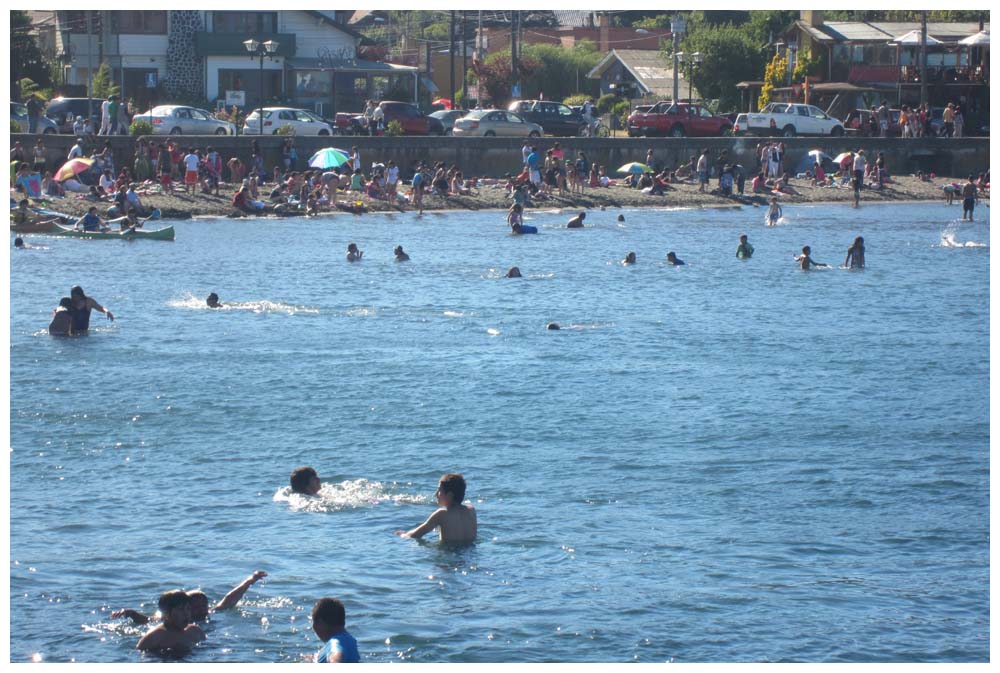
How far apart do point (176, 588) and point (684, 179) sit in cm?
4322

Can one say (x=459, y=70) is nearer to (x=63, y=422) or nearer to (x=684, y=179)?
(x=684, y=179)

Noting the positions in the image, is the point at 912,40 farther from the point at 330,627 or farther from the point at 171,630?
the point at 330,627

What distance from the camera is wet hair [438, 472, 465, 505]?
1444 cm

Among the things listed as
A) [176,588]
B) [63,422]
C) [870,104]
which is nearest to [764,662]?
[176,588]

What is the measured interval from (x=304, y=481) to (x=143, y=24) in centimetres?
5195

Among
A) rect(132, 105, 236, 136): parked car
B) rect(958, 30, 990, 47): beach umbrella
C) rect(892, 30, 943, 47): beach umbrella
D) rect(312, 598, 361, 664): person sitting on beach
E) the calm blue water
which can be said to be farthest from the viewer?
rect(892, 30, 943, 47): beach umbrella

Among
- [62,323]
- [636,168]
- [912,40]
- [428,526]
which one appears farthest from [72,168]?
[912,40]

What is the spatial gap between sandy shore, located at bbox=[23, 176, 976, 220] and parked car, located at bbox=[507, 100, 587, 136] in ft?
17.8

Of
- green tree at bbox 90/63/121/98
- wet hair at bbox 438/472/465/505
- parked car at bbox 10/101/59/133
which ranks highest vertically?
green tree at bbox 90/63/121/98

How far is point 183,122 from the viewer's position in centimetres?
5009

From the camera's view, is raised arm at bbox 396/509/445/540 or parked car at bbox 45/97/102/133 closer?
raised arm at bbox 396/509/445/540

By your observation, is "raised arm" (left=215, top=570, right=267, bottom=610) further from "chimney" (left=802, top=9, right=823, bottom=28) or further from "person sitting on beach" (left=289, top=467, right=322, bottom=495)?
"chimney" (left=802, top=9, right=823, bottom=28)

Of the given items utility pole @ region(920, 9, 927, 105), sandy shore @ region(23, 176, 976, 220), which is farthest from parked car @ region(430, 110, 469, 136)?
utility pole @ region(920, 9, 927, 105)

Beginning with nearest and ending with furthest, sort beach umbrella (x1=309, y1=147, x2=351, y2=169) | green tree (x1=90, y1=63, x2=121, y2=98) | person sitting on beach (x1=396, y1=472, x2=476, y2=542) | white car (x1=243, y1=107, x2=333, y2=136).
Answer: person sitting on beach (x1=396, y1=472, x2=476, y2=542)
beach umbrella (x1=309, y1=147, x2=351, y2=169)
white car (x1=243, y1=107, x2=333, y2=136)
green tree (x1=90, y1=63, x2=121, y2=98)
